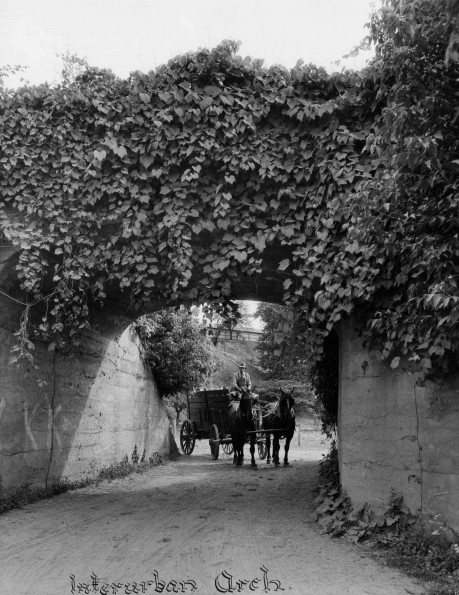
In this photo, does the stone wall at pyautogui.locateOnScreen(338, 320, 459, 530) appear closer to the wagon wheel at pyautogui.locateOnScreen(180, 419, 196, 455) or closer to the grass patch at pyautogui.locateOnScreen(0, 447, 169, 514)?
the grass patch at pyautogui.locateOnScreen(0, 447, 169, 514)

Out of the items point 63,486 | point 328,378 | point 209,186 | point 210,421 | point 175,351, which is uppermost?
point 209,186

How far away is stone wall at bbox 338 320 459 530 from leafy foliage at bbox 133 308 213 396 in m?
8.33

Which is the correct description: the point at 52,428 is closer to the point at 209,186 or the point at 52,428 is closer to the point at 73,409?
the point at 73,409

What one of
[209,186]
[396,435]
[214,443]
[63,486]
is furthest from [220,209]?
[214,443]

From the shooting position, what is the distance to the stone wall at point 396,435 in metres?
5.77

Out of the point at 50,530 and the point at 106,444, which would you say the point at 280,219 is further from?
the point at 106,444

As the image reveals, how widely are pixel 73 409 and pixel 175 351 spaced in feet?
18.1

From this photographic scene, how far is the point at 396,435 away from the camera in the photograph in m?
6.32

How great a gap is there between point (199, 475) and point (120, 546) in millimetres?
6634

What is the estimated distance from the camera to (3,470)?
25.5ft

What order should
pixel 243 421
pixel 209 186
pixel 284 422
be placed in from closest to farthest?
1. pixel 209 186
2. pixel 243 421
3. pixel 284 422

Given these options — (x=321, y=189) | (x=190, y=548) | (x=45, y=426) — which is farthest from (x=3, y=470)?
(x=321, y=189)

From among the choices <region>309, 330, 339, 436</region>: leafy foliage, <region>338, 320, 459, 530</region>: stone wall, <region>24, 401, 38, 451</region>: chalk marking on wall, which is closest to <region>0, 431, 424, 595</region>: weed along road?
<region>338, 320, 459, 530</region>: stone wall

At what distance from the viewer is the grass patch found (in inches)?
306
